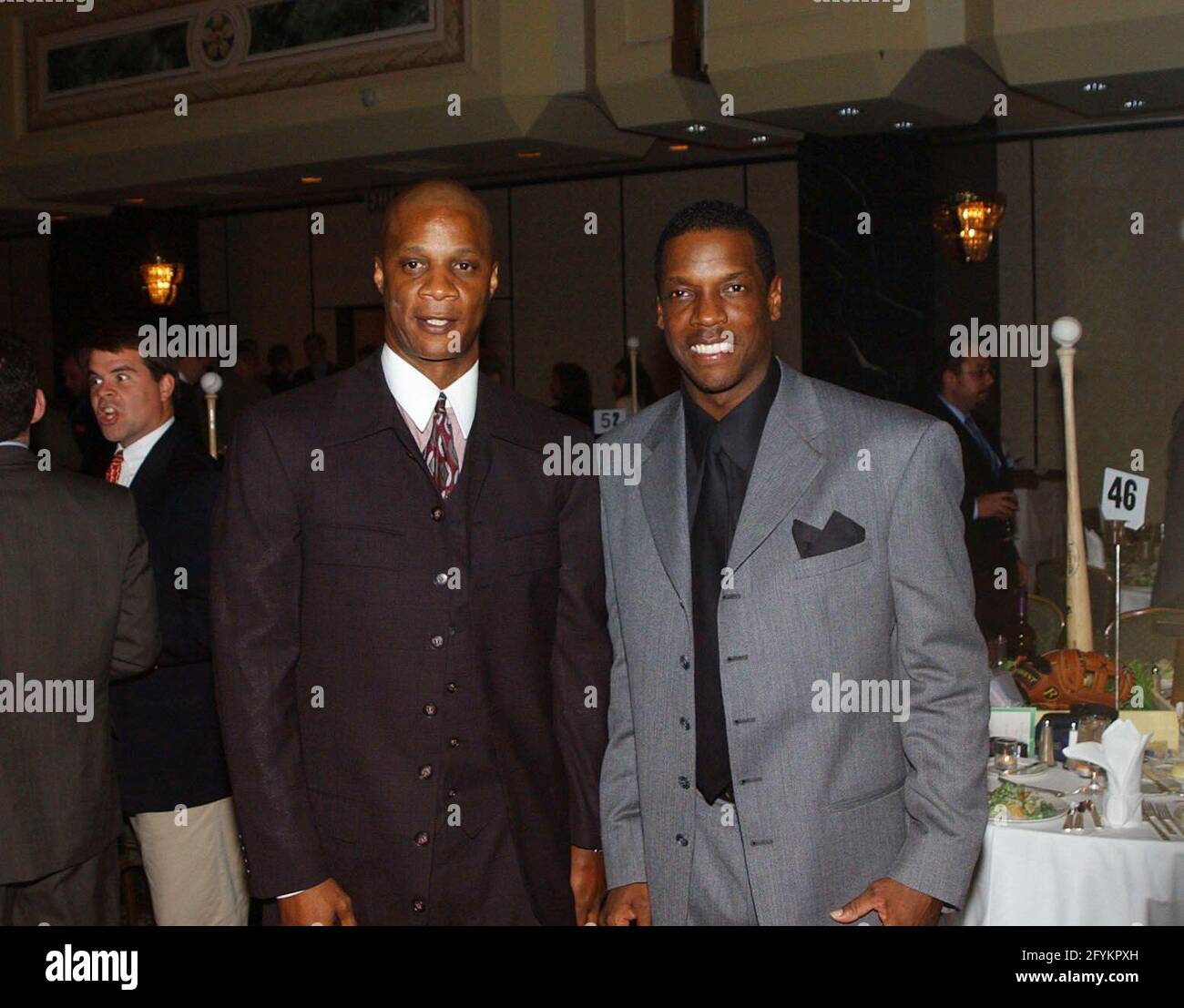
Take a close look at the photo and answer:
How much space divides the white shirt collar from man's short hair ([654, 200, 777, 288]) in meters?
0.37

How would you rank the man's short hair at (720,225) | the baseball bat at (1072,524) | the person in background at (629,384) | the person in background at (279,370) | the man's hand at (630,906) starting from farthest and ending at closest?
the person in background at (279,370), the person in background at (629,384), the baseball bat at (1072,524), the man's hand at (630,906), the man's short hair at (720,225)

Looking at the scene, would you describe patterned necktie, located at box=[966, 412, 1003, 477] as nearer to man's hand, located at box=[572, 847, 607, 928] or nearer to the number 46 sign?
the number 46 sign

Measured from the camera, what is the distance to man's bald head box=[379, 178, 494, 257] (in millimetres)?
2217

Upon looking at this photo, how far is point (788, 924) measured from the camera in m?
2.10

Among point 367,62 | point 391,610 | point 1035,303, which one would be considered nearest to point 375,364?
point 391,610

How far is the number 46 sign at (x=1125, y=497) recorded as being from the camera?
3861mm

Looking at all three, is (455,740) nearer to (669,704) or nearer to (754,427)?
(669,704)

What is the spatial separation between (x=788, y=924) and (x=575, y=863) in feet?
1.33

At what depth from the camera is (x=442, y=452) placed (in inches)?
90.7

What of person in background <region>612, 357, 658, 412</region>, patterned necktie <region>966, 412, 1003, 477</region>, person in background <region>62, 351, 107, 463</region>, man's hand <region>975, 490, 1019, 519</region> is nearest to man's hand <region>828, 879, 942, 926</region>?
man's hand <region>975, 490, 1019, 519</region>

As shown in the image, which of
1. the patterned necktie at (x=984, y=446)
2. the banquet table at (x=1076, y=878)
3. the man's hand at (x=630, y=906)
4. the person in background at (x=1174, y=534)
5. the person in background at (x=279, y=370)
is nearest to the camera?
the man's hand at (x=630, y=906)

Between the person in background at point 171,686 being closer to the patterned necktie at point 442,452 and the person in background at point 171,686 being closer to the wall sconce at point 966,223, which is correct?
the patterned necktie at point 442,452

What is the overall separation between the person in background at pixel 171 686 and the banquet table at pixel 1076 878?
5.80ft

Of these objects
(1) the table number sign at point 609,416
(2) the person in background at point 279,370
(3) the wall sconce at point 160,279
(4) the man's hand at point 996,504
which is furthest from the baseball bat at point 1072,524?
(3) the wall sconce at point 160,279
